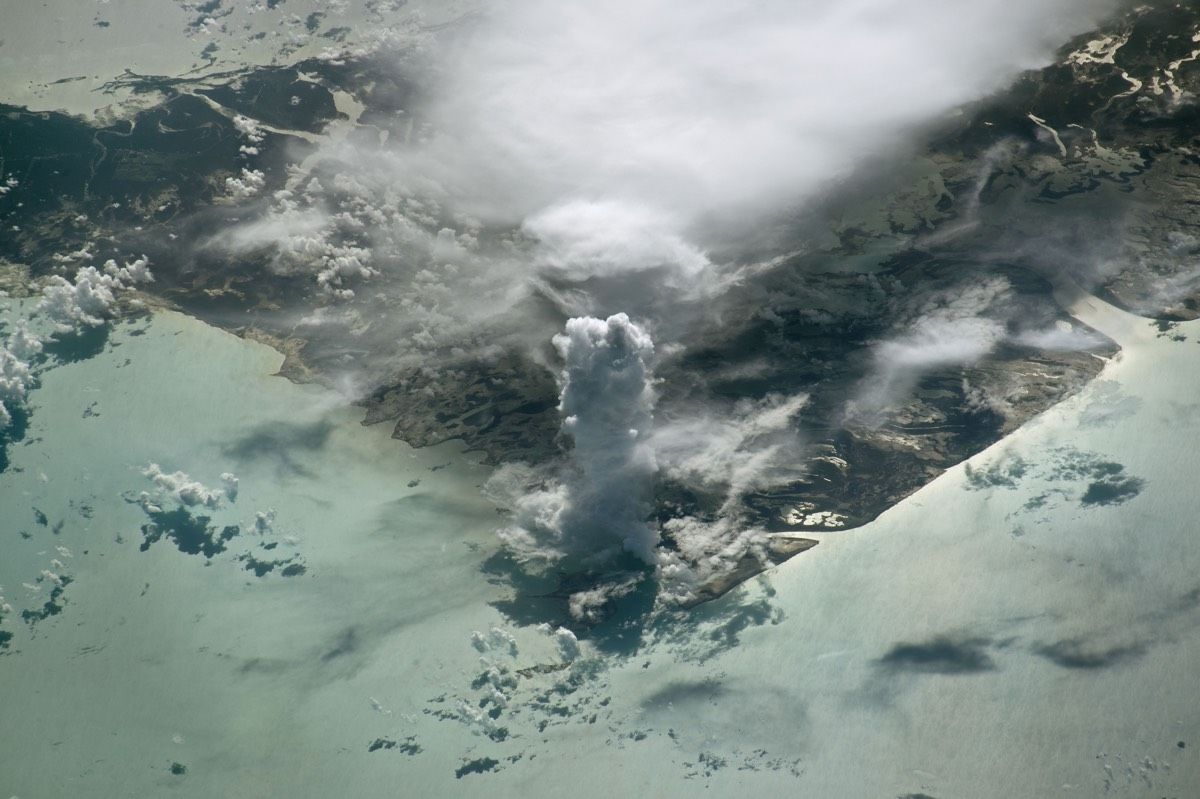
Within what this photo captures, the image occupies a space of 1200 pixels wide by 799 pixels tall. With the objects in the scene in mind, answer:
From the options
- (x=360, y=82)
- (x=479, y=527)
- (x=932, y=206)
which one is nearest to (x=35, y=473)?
(x=479, y=527)

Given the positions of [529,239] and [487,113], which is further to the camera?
[487,113]

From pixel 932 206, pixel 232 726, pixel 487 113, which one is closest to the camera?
pixel 232 726

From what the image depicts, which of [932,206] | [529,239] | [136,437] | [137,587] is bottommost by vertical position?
[137,587]

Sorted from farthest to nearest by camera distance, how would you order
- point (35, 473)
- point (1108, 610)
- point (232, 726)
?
point (35, 473) < point (232, 726) < point (1108, 610)

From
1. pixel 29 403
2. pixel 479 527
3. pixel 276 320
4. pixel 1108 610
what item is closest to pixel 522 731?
pixel 479 527

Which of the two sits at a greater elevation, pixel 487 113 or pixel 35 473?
pixel 487 113

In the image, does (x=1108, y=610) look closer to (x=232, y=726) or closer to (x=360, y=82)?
(x=232, y=726)

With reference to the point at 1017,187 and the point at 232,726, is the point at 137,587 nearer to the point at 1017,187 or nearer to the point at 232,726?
the point at 232,726
